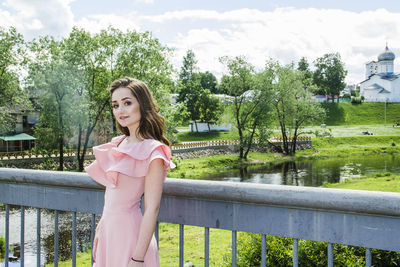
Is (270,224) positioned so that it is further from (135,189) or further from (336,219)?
(135,189)

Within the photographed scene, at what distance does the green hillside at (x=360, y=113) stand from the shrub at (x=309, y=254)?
72391 millimetres

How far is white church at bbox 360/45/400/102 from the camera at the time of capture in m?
92.7

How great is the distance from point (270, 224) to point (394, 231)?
618 mm

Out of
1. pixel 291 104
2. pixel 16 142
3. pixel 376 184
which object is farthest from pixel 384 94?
pixel 16 142

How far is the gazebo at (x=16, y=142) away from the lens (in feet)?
127

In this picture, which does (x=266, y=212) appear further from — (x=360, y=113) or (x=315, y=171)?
(x=360, y=113)

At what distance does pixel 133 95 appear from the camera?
2.55 metres

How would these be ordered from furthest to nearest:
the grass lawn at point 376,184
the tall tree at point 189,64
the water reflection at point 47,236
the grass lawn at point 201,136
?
the tall tree at point 189,64 → the grass lawn at point 201,136 → the grass lawn at point 376,184 → the water reflection at point 47,236

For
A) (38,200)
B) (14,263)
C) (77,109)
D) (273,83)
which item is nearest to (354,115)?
(273,83)

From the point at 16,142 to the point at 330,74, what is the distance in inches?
2617

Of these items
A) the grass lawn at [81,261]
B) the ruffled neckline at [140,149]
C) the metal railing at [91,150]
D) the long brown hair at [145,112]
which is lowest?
the grass lawn at [81,261]

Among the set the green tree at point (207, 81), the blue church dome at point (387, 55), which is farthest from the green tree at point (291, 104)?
the blue church dome at point (387, 55)

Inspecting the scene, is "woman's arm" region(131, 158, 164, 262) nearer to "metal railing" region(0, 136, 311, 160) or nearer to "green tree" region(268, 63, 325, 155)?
"metal railing" region(0, 136, 311, 160)

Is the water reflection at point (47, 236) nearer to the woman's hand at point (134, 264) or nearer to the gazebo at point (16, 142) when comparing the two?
the woman's hand at point (134, 264)
